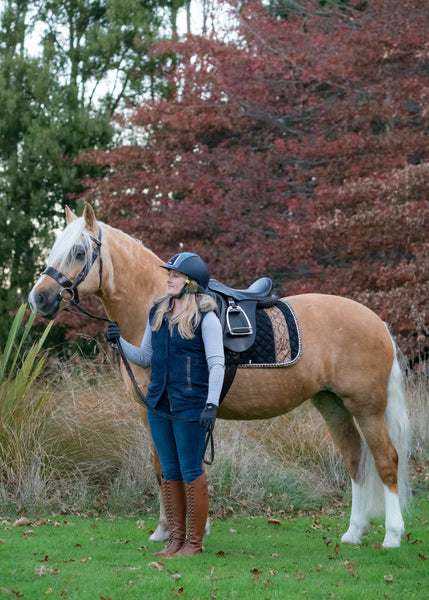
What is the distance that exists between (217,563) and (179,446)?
0.77 meters

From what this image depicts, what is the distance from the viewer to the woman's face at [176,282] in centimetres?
462

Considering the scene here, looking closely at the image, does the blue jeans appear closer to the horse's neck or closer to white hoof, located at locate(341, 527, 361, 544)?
the horse's neck

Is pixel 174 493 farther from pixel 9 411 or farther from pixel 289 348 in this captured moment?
pixel 9 411

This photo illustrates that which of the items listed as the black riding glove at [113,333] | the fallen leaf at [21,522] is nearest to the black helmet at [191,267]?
the black riding glove at [113,333]

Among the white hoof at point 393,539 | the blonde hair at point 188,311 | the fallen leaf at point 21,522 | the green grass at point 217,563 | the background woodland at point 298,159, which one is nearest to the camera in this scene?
the green grass at point 217,563

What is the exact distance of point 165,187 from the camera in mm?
11781

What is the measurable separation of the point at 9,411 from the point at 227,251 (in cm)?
537

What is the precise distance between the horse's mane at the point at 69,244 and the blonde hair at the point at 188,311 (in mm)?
627

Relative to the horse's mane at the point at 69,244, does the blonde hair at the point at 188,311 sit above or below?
below

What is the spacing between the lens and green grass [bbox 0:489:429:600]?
4.10 m

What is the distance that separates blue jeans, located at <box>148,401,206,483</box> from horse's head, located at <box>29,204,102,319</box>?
0.92 metres

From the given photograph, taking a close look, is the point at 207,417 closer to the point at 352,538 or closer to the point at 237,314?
the point at 237,314

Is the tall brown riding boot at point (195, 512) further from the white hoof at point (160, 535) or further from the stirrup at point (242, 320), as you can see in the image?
the stirrup at point (242, 320)

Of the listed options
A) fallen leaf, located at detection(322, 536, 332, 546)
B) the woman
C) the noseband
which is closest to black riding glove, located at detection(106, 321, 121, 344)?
the woman
